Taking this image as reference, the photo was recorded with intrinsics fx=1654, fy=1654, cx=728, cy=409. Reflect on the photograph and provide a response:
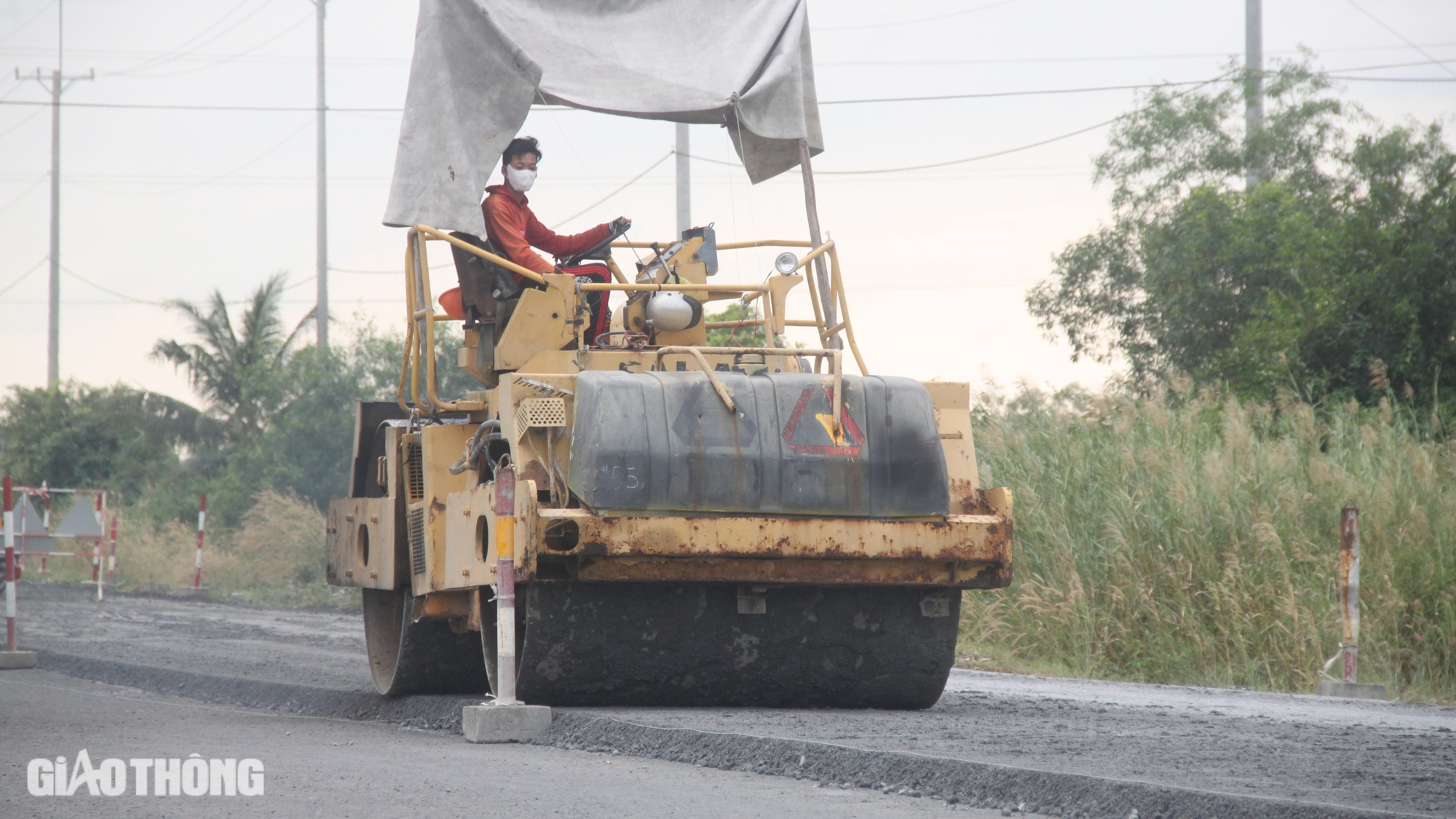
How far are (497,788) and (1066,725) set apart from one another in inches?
99.4

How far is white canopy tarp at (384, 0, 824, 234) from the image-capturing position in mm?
7816

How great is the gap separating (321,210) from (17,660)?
23.2m

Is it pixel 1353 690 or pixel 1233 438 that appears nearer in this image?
pixel 1353 690

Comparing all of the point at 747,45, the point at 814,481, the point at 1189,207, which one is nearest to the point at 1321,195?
the point at 1189,207

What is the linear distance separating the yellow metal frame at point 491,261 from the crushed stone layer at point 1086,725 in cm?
160

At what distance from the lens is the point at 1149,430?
13219 millimetres

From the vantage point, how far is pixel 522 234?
821cm

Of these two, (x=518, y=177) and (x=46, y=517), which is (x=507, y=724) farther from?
(x=46, y=517)

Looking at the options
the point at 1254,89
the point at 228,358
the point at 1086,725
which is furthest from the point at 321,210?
the point at 1086,725

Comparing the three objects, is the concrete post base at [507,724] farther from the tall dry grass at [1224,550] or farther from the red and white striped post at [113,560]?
the red and white striped post at [113,560]

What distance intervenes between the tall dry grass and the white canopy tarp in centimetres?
455

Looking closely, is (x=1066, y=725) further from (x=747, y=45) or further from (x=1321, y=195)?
(x=1321, y=195)

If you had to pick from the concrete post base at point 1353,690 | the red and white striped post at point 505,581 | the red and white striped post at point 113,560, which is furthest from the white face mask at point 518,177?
the red and white striped post at point 113,560

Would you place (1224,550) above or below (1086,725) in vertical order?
above
